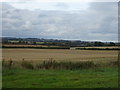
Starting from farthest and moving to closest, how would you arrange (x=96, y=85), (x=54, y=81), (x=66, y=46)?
(x=66, y=46) → (x=54, y=81) → (x=96, y=85)

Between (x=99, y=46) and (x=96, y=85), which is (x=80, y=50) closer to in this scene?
(x=99, y=46)

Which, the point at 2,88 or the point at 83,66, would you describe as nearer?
the point at 2,88

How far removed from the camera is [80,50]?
170ft

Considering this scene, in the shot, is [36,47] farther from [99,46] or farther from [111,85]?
[111,85]

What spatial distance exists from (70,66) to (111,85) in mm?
6583

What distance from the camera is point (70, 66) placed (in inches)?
588

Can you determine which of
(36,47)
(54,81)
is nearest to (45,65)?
(54,81)

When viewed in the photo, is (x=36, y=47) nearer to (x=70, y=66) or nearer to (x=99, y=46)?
(x=99, y=46)

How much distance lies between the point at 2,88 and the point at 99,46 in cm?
4439

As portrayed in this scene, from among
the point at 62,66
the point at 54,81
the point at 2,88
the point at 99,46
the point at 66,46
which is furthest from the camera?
the point at 66,46

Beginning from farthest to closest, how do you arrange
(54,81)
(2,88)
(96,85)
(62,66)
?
(62,66) → (54,81) → (96,85) → (2,88)

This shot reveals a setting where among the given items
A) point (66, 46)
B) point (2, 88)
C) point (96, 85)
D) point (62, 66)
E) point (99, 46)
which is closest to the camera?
point (2, 88)

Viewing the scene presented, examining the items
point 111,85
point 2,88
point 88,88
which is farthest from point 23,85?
point 111,85

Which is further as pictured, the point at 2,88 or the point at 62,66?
the point at 62,66
